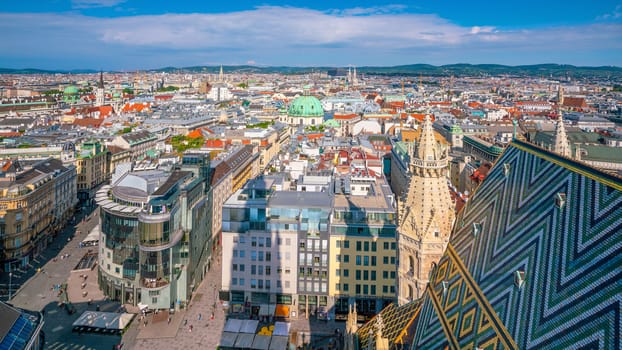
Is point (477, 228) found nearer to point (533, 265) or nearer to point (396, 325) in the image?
point (533, 265)

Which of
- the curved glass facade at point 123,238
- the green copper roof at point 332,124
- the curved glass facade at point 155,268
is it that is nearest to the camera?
the curved glass facade at point 155,268

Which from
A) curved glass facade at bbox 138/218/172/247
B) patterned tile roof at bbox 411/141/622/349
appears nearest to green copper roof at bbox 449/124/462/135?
curved glass facade at bbox 138/218/172/247

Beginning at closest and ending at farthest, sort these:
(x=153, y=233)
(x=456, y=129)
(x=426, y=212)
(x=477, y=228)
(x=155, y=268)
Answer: (x=477, y=228)
(x=426, y=212)
(x=153, y=233)
(x=155, y=268)
(x=456, y=129)

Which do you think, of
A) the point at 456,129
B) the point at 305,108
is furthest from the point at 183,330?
the point at 305,108

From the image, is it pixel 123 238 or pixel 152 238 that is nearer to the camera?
pixel 152 238

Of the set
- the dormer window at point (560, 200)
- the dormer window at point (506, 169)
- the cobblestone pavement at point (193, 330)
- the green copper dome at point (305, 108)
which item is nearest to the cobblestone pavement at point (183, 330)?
the cobblestone pavement at point (193, 330)

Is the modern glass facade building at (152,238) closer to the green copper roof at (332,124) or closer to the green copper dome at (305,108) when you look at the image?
the green copper roof at (332,124)

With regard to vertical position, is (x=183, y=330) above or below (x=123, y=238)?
below

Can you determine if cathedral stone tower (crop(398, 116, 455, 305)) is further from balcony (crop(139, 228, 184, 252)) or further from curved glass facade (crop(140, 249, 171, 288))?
curved glass facade (crop(140, 249, 171, 288))
